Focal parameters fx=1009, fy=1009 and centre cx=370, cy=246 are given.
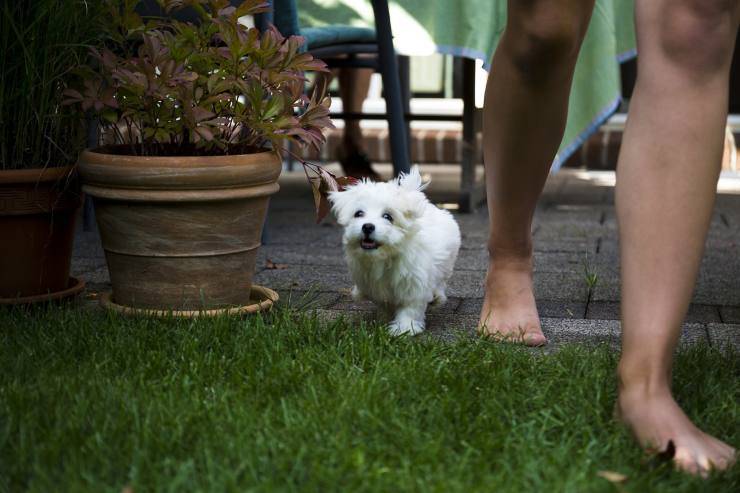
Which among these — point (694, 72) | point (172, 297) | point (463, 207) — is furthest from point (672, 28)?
point (463, 207)

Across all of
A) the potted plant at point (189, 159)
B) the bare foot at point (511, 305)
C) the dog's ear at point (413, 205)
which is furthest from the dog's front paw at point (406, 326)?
the potted plant at point (189, 159)

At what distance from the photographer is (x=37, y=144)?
2.37 m

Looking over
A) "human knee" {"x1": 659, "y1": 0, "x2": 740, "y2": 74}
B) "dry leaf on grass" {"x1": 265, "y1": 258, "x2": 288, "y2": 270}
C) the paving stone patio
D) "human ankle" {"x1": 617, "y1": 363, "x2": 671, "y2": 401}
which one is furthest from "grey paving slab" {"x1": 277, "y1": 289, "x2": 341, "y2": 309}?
"human knee" {"x1": 659, "y1": 0, "x2": 740, "y2": 74}

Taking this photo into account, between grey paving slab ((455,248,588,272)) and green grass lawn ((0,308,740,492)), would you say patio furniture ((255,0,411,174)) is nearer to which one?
grey paving slab ((455,248,588,272))

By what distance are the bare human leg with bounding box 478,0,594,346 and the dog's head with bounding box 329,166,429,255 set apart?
→ 0.63 feet

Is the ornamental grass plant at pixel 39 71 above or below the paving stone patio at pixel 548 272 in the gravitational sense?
above

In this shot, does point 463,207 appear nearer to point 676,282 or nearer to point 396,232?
point 396,232

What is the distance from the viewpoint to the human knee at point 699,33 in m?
1.54

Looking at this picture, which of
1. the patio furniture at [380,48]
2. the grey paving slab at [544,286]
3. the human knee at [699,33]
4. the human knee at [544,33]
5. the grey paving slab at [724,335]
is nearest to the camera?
the human knee at [699,33]

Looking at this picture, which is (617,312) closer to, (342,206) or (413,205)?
(413,205)

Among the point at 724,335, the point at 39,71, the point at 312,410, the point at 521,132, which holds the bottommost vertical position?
the point at 724,335

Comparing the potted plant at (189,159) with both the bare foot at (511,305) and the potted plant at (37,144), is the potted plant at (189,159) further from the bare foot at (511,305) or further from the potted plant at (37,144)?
the bare foot at (511,305)

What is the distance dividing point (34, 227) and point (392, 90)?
1.89 meters

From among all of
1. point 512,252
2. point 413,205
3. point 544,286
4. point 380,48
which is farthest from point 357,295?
point 380,48
